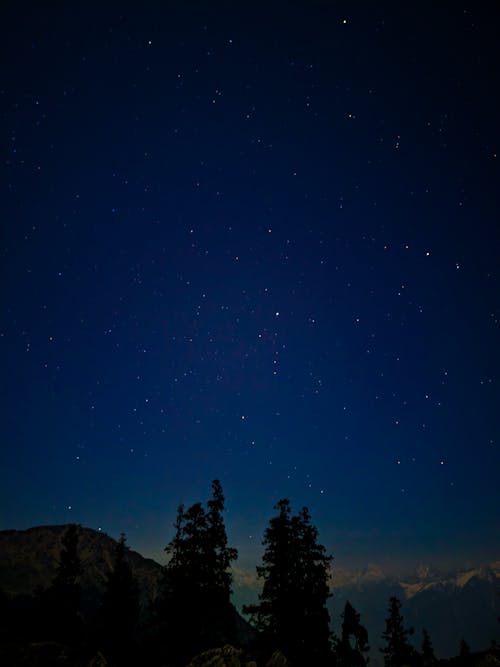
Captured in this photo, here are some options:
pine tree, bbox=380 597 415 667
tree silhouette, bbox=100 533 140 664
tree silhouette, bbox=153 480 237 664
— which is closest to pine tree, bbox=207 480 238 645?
tree silhouette, bbox=153 480 237 664

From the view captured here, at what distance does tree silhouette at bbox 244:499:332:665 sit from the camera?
19.9m

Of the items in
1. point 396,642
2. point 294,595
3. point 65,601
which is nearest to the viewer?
point 294,595

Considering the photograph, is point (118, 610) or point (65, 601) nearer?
point (118, 610)

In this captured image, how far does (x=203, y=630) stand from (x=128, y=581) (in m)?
16.7

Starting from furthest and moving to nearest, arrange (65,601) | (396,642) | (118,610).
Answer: (396,642) → (65,601) → (118,610)

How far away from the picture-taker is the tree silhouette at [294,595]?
19.9m

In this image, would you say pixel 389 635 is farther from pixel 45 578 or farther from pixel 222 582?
pixel 45 578

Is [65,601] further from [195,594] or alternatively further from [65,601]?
[195,594]

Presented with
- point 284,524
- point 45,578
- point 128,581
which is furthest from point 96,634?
point 45,578

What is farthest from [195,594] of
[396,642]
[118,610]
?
[396,642]

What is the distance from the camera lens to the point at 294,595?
20672mm

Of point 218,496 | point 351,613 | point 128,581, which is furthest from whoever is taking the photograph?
point 351,613

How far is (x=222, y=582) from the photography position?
71.9 ft

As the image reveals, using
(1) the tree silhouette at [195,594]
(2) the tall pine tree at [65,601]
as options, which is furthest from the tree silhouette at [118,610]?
(1) the tree silhouette at [195,594]
